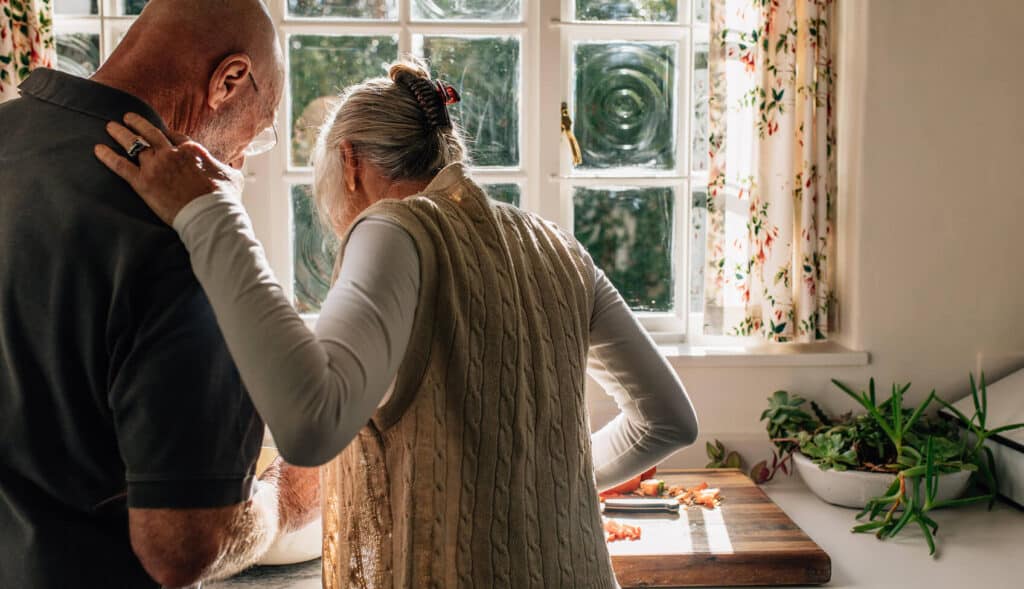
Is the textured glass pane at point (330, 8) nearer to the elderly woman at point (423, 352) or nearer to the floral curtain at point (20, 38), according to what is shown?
the floral curtain at point (20, 38)

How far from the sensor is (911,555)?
180 centimetres

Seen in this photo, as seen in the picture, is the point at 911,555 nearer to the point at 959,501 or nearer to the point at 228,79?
the point at 959,501

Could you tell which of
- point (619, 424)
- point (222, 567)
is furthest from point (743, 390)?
point (222, 567)

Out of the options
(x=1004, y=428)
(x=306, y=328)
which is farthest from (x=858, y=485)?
(x=306, y=328)

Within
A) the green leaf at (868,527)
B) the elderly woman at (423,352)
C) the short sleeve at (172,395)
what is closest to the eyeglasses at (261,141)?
the elderly woman at (423,352)

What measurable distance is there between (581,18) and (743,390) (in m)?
1.01

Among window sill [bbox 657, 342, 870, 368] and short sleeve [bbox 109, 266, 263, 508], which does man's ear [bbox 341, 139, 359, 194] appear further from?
window sill [bbox 657, 342, 870, 368]

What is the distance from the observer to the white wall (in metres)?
2.19

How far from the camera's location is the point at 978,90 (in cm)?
221

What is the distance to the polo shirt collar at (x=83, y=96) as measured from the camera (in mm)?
871

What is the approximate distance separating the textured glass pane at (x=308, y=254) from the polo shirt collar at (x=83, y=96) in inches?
57.2

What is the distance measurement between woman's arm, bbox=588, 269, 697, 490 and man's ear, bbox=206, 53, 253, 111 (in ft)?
1.52

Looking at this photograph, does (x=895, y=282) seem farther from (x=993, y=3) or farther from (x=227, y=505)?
(x=227, y=505)

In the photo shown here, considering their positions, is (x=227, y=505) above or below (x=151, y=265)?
below
